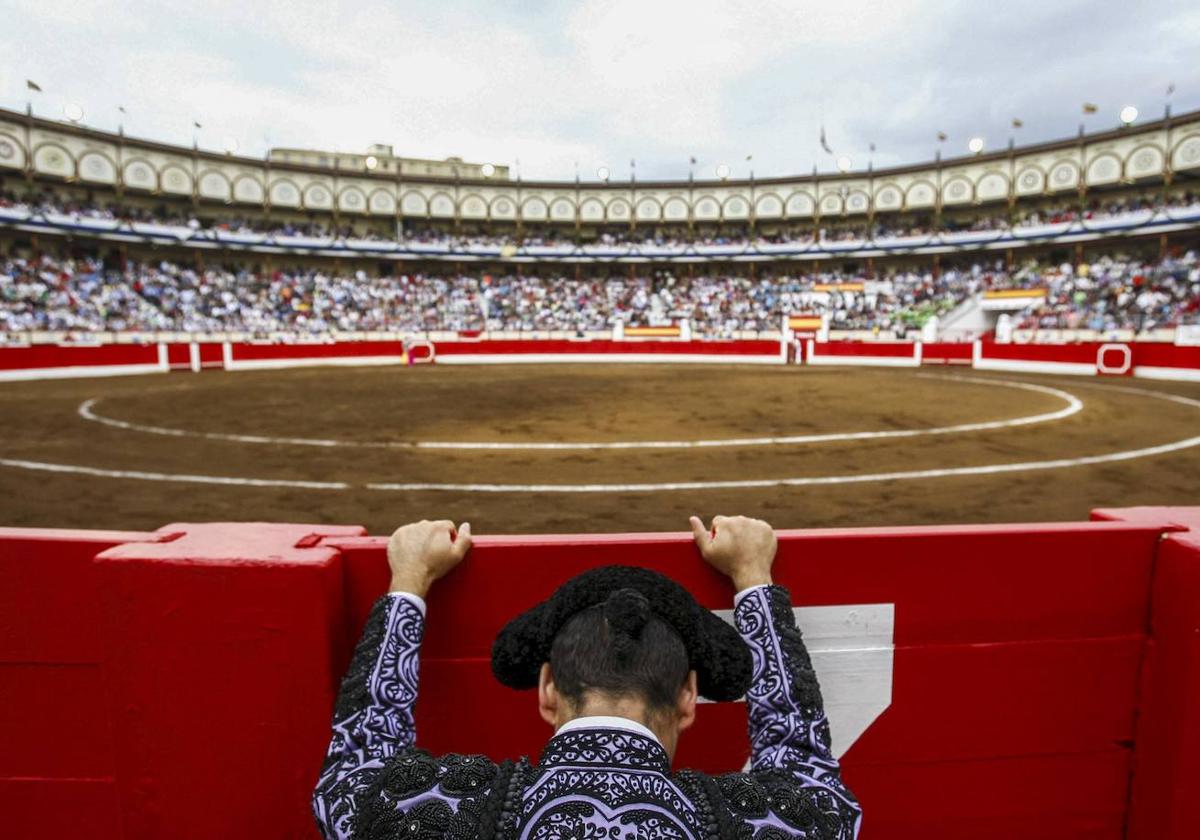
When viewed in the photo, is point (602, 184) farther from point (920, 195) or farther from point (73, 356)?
point (73, 356)

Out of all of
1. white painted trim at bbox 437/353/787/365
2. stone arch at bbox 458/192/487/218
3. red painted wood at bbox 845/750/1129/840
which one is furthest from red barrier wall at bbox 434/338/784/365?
red painted wood at bbox 845/750/1129/840

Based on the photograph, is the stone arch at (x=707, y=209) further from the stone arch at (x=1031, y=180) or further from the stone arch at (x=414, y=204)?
the stone arch at (x=414, y=204)

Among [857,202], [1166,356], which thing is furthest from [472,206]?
[1166,356]

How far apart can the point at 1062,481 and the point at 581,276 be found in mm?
51952

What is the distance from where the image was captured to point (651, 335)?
159 ft

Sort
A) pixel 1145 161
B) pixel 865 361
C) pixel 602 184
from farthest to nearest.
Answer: pixel 602 184
pixel 1145 161
pixel 865 361

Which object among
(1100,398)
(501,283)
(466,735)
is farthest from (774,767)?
(501,283)

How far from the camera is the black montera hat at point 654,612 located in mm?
1425

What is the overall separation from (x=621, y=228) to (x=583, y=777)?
5965 cm

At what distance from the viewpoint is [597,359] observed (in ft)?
114

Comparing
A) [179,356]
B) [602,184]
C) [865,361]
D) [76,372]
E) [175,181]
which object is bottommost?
[76,372]

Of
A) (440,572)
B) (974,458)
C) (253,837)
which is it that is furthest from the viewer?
(974,458)

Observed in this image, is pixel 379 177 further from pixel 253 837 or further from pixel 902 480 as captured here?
pixel 253 837

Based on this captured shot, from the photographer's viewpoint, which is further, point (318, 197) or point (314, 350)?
point (318, 197)
